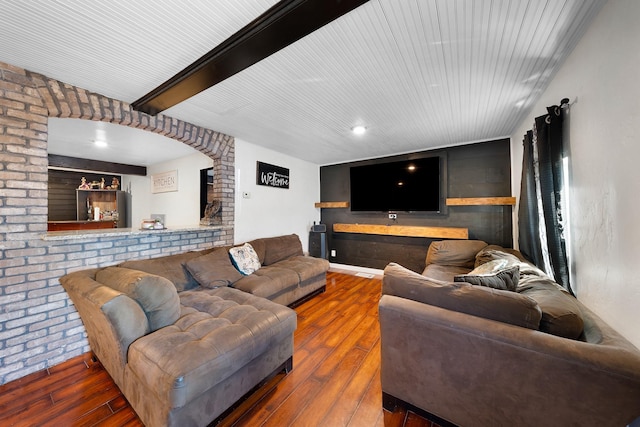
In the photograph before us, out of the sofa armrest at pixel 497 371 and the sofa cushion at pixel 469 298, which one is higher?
the sofa cushion at pixel 469 298

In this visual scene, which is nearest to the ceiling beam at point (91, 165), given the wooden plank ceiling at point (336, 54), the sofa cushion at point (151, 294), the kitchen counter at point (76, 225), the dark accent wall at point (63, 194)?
the dark accent wall at point (63, 194)

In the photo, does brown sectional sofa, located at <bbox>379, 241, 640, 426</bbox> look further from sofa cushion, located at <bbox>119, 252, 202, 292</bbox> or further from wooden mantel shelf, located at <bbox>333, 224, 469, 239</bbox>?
wooden mantel shelf, located at <bbox>333, 224, 469, 239</bbox>

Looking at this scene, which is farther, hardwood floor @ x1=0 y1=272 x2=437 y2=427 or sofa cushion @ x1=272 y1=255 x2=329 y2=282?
sofa cushion @ x1=272 y1=255 x2=329 y2=282

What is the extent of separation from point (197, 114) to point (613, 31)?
327 centimetres

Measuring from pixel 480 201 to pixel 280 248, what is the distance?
3.20 metres

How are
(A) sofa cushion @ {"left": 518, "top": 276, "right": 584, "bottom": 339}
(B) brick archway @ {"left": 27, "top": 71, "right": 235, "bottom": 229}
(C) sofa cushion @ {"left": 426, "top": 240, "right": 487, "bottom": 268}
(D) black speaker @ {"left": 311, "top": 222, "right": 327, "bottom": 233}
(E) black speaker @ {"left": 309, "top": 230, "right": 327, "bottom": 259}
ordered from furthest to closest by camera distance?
1. (D) black speaker @ {"left": 311, "top": 222, "right": 327, "bottom": 233}
2. (E) black speaker @ {"left": 309, "top": 230, "right": 327, "bottom": 259}
3. (C) sofa cushion @ {"left": 426, "top": 240, "right": 487, "bottom": 268}
4. (B) brick archway @ {"left": 27, "top": 71, "right": 235, "bottom": 229}
5. (A) sofa cushion @ {"left": 518, "top": 276, "right": 584, "bottom": 339}

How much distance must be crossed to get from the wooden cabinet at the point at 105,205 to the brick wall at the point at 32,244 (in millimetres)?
4966

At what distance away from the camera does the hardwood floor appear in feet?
4.51

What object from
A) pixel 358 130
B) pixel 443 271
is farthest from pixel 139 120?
pixel 443 271

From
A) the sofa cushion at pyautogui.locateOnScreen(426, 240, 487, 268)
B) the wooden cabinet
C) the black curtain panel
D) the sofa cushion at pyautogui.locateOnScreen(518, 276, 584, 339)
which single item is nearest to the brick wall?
the sofa cushion at pyautogui.locateOnScreen(518, 276, 584, 339)

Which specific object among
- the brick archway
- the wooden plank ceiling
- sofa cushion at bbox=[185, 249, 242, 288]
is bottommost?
sofa cushion at bbox=[185, 249, 242, 288]

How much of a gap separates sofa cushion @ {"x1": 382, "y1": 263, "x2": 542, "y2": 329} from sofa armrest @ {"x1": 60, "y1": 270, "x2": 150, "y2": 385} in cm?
158

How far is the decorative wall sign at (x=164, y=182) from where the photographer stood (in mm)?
4703

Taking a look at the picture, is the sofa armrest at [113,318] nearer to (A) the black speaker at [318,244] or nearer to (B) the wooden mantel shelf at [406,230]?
(A) the black speaker at [318,244]
